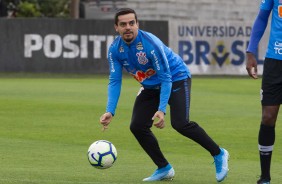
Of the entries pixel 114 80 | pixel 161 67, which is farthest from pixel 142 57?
pixel 114 80

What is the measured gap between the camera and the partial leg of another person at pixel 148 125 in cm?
1062

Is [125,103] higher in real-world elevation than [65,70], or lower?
higher

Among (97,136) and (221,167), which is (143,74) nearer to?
(221,167)

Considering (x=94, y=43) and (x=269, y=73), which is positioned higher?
(x=269, y=73)

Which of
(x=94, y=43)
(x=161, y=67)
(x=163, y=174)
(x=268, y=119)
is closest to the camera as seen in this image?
(x=268, y=119)

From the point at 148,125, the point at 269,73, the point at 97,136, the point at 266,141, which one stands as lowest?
the point at 97,136

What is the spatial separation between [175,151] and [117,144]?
1178 mm

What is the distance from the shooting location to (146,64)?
10.3 meters

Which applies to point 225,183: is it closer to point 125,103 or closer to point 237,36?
point 125,103

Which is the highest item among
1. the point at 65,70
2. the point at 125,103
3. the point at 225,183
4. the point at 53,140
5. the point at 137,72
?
the point at 137,72

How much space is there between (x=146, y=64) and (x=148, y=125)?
0.75 m

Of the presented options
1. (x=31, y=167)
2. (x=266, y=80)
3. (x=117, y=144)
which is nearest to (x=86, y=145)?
(x=117, y=144)

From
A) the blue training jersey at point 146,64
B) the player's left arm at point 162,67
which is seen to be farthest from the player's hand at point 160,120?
the player's left arm at point 162,67

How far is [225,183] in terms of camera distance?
412 inches
